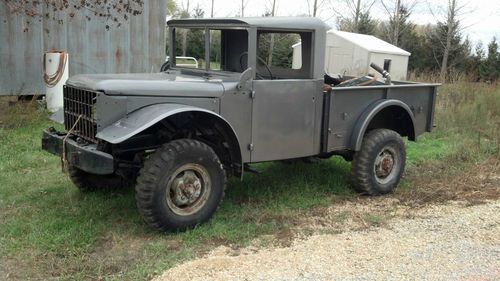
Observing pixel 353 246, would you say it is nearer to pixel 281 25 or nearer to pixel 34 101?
pixel 281 25

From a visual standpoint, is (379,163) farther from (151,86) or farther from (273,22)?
(151,86)

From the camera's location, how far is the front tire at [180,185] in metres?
4.42

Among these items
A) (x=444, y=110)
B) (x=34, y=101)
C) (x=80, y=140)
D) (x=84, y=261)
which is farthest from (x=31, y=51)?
(x=444, y=110)

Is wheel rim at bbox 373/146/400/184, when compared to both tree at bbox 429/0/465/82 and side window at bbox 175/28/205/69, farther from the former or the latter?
tree at bbox 429/0/465/82

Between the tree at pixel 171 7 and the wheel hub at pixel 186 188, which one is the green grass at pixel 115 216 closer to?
the wheel hub at pixel 186 188

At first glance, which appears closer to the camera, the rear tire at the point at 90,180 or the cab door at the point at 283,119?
the cab door at the point at 283,119

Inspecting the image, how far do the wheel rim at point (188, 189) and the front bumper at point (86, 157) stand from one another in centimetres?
52

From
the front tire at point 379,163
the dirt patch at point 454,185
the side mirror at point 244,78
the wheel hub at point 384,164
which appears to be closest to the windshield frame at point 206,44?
the side mirror at point 244,78

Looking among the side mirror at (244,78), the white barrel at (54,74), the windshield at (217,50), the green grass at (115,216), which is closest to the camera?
the green grass at (115,216)

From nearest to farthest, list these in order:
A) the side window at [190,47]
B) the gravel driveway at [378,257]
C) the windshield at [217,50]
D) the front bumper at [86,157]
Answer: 1. the gravel driveway at [378,257]
2. the front bumper at [86,157]
3. the windshield at [217,50]
4. the side window at [190,47]

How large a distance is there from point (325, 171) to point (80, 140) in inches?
126

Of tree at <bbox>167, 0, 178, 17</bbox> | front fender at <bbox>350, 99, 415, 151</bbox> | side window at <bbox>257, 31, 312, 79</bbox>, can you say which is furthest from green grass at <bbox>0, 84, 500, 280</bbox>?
tree at <bbox>167, 0, 178, 17</bbox>

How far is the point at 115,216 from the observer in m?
5.08

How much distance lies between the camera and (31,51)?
34.9 ft
